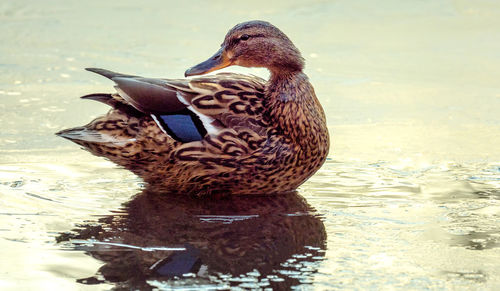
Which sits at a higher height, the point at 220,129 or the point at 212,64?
the point at 212,64

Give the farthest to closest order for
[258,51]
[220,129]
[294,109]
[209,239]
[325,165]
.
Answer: [325,165] < [258,51] < [294,109] < [220,129] < [209,239]

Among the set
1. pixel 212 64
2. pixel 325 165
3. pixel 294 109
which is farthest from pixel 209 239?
pixel 325 165

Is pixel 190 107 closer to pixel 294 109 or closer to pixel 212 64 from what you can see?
Answer: pixel 212 64

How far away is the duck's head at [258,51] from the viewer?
210 inches

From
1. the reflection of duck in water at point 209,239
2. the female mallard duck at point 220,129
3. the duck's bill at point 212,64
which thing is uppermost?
the duck's bill at point 212,64

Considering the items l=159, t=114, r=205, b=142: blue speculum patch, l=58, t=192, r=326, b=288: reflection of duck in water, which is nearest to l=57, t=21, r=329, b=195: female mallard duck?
l=159, t=114, r=205, b=142: blue speculum patch

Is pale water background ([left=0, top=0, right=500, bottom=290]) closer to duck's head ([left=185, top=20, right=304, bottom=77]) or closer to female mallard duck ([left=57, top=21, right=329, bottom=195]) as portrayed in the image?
female mallard duck ([left=57, top=21, right=329, bottom=195])

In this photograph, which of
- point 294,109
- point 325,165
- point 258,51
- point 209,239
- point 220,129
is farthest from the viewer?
Result: point 325,165

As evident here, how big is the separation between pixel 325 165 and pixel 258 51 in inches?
35.0

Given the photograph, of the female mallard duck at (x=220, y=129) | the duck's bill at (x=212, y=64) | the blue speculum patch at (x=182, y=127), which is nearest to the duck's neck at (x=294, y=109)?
the female mallard duck at (x=220, y=129)

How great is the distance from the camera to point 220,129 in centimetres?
504

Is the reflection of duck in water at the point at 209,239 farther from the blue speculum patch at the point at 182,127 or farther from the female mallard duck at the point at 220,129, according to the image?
the blue speculum patch at the point at 182,127

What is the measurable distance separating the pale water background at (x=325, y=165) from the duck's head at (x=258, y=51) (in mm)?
741

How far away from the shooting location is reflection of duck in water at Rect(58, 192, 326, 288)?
3844mm
